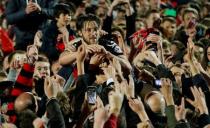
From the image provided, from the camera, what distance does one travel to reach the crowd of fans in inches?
330

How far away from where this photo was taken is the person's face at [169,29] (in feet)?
42.8

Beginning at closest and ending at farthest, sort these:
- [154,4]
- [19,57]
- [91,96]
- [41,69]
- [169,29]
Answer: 1. [91,96]
2. [41,69]
3. [19,57]
4. [169,29]
5. [154,4]

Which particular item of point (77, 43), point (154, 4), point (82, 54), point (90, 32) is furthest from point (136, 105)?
point (154, 4)

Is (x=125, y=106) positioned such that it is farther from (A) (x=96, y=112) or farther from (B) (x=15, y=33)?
(B) (x=15, y=33)

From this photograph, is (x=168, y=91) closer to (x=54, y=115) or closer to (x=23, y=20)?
(x=54, y=115)

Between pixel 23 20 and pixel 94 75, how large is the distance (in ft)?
11.6

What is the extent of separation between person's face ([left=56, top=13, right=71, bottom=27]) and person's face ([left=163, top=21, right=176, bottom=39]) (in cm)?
172

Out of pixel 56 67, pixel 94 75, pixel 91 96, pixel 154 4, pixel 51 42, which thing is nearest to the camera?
pixel 91 96

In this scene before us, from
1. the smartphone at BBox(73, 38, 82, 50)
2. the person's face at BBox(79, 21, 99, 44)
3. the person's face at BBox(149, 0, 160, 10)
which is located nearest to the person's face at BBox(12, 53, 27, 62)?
the smartphone at BBox(73, 38, 82, 50)

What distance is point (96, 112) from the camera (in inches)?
322

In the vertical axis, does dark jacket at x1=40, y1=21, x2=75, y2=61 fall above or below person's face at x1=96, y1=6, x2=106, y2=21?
below

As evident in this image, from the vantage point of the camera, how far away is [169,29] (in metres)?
13.0

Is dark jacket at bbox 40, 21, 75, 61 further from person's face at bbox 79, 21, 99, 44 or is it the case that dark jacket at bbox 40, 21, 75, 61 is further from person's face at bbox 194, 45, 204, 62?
person's face at bbox 79, 21, 99, 44

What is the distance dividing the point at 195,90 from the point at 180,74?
1.18 meters
